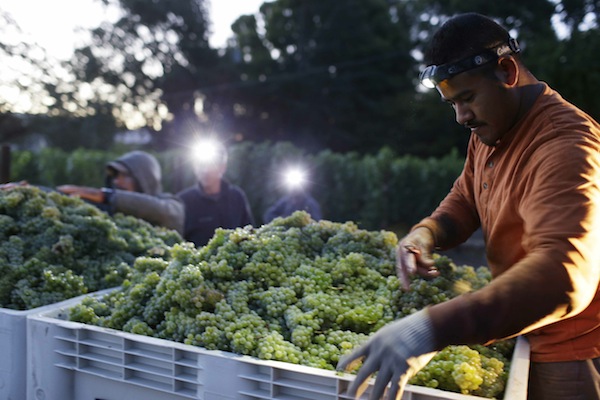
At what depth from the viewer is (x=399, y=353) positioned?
1.23 m

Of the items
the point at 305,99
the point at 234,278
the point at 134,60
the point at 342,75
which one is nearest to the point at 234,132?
the point at 305,99

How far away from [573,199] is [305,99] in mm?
31173

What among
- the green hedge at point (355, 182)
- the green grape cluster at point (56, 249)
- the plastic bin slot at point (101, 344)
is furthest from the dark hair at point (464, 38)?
the green hedge at point (355, 182)

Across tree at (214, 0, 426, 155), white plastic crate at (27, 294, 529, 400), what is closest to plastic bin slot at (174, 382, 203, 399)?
white plastic crate at (27, 294, 529, 400)

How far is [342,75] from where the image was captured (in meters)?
31.8

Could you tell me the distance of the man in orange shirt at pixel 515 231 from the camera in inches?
49.3

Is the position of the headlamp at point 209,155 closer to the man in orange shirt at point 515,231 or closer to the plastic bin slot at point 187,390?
the man in orange shirt at point 515,231

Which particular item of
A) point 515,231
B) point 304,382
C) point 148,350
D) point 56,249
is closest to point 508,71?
point 515,231

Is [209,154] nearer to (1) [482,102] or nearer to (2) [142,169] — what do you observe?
(2) [142,169]

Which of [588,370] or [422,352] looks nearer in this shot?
[422,352]

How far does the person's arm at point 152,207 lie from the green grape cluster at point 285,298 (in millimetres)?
1703

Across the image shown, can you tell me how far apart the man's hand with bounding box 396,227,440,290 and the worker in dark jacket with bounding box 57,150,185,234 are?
2.77 metres

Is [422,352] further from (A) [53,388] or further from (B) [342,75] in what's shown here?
(B) [342,75]

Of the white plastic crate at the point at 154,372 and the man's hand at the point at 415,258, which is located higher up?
the man's hand at the point at 415,258
